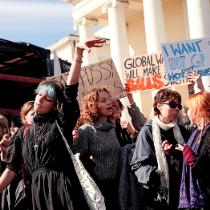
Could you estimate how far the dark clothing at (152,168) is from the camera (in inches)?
174

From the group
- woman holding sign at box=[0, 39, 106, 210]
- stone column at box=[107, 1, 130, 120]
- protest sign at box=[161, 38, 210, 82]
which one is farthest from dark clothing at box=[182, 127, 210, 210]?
stone column at box=[107, 1, 130, 120]

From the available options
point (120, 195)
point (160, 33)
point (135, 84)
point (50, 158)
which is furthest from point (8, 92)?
point (160, 33)

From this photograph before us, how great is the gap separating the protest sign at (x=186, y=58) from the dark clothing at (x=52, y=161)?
4147 mm

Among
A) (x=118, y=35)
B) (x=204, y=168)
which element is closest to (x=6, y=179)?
(x=204, y=168)

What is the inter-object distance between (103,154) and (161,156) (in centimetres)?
52

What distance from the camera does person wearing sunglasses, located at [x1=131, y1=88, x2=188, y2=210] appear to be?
4414 millimetres

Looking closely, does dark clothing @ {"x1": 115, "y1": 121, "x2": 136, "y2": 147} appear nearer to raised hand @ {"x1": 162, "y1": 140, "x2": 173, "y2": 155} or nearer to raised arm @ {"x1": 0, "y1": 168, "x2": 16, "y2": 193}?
raised hand @ {"x1": 162, "y1": 140, "x2": 173, "y2": 155}

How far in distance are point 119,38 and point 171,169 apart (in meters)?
21.0

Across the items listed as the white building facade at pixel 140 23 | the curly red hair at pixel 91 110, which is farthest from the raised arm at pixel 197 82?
the white building facade at pixel 140 23

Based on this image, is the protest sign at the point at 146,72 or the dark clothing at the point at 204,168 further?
the protest sign at the point at 146,72

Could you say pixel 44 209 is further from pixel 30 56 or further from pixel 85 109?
pixel 30 56

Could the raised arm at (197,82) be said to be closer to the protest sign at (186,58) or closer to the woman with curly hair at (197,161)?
the woman with curly hair at (197,161)

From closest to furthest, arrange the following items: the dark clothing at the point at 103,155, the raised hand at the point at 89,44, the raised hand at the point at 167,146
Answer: the raised hand at the point at 89,44 < the raised hand at the point at 167,146 < the dark clothing at the point at 103,155

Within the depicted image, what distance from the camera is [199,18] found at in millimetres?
21000
